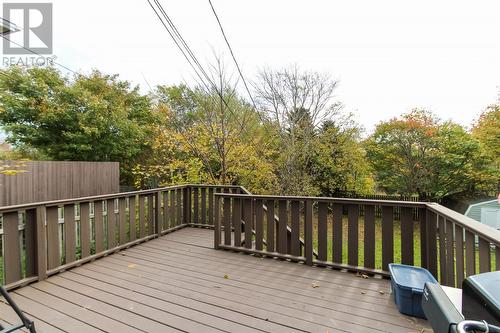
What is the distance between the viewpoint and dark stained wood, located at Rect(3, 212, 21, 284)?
7.84ft

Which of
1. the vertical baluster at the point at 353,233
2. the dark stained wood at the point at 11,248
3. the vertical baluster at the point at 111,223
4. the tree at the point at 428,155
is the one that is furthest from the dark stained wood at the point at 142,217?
the tree at the point at 428,155

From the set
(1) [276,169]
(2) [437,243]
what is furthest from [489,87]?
(2) [437,243]

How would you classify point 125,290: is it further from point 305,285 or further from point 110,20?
point 110,20

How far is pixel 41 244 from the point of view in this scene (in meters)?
Answer: 2.66

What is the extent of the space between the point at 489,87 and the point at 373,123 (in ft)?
13.1

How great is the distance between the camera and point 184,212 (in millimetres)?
5188

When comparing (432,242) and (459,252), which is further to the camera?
(432,242)

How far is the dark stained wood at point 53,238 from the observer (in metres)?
2.75

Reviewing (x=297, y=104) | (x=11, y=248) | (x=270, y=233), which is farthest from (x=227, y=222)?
(x=297, y=104)

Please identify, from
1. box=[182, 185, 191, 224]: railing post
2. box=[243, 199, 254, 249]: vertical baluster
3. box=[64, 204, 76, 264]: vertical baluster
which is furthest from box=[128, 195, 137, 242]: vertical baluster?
box=[243, 199, 254, 249]: vertical baluster

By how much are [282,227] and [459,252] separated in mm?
1804

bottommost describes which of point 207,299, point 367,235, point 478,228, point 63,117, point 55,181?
point 207,299

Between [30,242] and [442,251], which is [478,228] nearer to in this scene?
[442,251]

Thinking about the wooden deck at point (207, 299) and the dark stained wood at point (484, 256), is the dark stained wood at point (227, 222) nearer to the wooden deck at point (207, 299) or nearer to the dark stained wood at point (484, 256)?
the wooden deck at point (207, 299)
